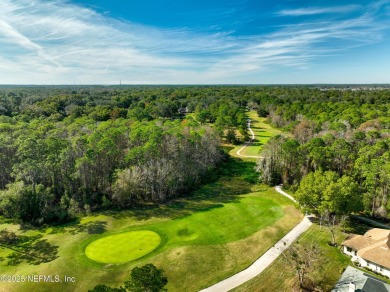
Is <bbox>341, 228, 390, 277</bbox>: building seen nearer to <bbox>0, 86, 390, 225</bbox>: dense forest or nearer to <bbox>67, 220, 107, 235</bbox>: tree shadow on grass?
<bbox>0, 86, 390, 225</bbox>: dense forest

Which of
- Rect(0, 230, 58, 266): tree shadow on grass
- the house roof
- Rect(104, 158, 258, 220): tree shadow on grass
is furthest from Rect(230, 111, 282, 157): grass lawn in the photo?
Rect(0, 230, 58, 266): tree shadow on grass

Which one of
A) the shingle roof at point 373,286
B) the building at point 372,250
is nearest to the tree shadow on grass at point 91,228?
the shingle roof at point 373,286

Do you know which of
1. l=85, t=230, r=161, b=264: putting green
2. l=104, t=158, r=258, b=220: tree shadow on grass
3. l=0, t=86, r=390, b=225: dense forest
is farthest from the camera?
l=104, t=158, r=258, b=220: tree shadow on grass

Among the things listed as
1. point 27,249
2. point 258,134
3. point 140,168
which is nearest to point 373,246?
point 140,168

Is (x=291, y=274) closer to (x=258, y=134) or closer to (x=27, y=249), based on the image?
(x=27, y=249)

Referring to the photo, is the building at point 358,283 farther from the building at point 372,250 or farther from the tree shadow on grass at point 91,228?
the tree shadow on grass at point 91,228

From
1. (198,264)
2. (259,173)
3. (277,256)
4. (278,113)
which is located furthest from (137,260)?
(278,113)

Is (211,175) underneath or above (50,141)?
underneath

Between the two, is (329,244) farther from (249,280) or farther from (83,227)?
(83,227)
